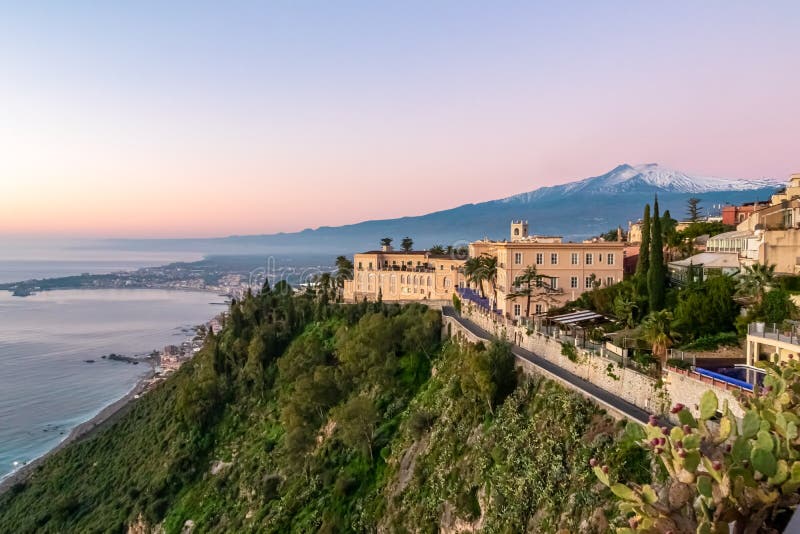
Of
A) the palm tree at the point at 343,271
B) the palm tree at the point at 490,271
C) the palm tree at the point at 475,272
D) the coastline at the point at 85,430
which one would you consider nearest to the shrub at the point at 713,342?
the palm tree at the point at 490,271

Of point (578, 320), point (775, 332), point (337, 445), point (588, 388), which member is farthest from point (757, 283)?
point (337, 445)

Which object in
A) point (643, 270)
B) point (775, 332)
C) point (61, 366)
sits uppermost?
point (643, 270)

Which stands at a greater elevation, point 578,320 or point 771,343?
point 771,343

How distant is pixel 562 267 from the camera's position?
4128 centimetres

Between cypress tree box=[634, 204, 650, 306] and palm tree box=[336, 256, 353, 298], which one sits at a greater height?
cypress tree box=[634, 204, 650, 306]

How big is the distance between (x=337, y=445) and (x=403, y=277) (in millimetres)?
30202

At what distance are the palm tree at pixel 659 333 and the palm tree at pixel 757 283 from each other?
4.45m

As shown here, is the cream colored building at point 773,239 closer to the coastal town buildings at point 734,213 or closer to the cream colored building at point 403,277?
the coastal town buildings at point 734,213

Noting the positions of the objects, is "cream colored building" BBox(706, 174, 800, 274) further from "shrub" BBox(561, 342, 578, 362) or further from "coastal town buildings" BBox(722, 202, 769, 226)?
"shrub" BBox(561, 342, 578, 362)

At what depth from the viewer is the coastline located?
5688cm

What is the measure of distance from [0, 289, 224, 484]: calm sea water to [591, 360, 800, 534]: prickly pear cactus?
73.6m

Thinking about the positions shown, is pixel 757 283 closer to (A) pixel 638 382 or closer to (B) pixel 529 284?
(A) pixel 638 382

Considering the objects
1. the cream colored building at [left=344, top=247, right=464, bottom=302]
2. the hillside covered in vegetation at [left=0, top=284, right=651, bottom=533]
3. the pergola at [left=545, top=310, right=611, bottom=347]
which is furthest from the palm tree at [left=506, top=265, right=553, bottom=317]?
the cream colored building at [left=344, top=247, right=464, bottom=302]

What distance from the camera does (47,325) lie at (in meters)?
157
